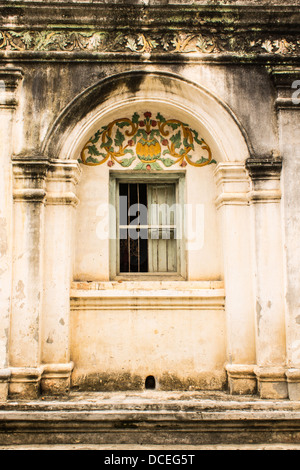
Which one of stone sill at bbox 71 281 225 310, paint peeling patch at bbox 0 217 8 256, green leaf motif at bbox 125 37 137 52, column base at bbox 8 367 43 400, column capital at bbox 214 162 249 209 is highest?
green leaf motif at bbox 125 37 137 52

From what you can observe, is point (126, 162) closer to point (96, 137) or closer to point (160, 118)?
point (96, 137)

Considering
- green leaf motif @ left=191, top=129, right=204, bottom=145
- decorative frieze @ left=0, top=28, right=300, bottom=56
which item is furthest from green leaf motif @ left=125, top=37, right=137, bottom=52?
green leaf motif @ left=191, top=129, right=204, bottom=145

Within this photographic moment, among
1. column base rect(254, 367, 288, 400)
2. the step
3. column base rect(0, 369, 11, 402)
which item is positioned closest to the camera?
the step

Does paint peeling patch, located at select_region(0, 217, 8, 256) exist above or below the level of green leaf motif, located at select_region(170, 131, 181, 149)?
below

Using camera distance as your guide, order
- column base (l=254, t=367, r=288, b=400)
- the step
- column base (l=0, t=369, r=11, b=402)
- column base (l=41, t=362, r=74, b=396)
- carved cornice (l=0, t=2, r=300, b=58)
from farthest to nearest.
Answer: carved cornice (l=0, t=2, r=300, b=58) < column base (l=41, t=362, r=74, b=396) < column base (l=254, t=367, r=288, b=400) < column base (l=0, t=369, r=11, b=402) < the step

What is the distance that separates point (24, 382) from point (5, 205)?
199 centimetres

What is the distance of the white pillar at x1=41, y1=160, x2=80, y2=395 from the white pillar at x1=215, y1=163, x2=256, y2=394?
72.2 inches

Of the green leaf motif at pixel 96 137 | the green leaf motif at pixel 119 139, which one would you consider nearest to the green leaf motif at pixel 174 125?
the green leaf motif at pixel 119 139

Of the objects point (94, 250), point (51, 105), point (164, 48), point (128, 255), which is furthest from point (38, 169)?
point (164, 48)

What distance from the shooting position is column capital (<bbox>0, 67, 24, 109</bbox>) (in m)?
4.96

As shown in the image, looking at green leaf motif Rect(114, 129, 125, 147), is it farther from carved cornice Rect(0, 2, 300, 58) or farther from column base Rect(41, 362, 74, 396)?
column base Rect(41, 362, 74, 396)

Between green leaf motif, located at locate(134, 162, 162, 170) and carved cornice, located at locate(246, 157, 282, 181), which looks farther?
green leaf motif, located at locate(134, 162, 162, 170)

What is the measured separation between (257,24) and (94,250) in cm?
341

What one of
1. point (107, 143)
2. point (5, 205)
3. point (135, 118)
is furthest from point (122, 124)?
point (5, 205)
